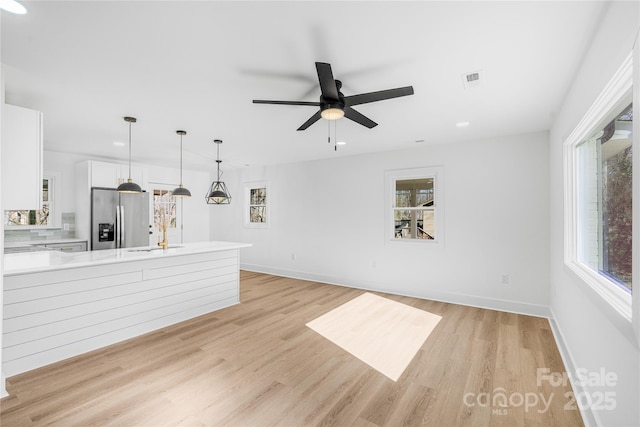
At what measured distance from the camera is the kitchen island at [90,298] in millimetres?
2504

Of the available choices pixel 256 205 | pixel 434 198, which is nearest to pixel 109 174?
pixel 256 205

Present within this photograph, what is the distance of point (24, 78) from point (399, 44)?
3.02 meters

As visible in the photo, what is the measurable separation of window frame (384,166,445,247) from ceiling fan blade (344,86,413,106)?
9.30ft

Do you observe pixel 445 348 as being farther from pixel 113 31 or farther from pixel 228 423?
pixel 113 31

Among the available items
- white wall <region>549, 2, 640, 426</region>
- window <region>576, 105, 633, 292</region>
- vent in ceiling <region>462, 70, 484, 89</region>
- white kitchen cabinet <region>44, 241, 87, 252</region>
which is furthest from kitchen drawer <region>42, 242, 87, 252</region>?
window <region>576, 105, 633, 292</region>

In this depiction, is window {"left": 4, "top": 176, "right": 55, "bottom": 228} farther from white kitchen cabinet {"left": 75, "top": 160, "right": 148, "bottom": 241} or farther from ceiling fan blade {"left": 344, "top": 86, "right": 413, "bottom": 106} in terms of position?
ceiling fan blade {"left": 344, "top": 86, "right": 413, "bottom": 106}

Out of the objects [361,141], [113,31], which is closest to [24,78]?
[113,31]

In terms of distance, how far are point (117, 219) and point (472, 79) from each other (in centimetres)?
602

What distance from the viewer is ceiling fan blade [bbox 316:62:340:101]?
1785mm

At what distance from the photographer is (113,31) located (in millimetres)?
1797

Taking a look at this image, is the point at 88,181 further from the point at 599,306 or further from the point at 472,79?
the point at 599,306

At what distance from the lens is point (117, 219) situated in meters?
5.40

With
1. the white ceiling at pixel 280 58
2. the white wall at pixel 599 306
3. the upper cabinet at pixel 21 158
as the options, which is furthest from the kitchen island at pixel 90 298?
the white wall at pixel 599 306

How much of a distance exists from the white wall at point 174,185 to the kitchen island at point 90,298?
268 cm
